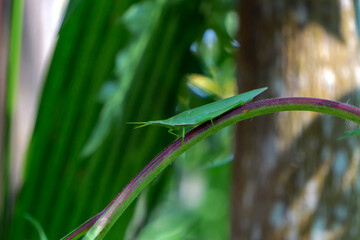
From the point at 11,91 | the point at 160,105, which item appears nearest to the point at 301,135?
the point at 160,105

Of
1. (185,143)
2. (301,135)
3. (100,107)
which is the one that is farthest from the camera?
(100,107)

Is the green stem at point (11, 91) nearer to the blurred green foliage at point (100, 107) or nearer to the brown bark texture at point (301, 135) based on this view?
the blurred green foliage at point (100, 107)

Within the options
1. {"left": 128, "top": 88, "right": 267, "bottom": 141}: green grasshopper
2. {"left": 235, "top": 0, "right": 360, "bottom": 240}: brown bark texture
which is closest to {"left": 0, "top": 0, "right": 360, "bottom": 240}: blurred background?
{"left": 235, "top": 0, "right": 360, "bottom": 240}: brown bark texture

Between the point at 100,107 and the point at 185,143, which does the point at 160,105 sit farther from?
the point at 185,143

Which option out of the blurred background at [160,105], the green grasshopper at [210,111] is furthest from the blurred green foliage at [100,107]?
the green grasshopper at [210,111]

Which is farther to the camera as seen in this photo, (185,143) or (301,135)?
(301,135)

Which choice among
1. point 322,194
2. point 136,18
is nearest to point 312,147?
point 322,194

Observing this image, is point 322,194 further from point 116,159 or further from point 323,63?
point 116,159

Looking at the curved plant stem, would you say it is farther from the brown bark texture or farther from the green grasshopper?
the brown bark texture
